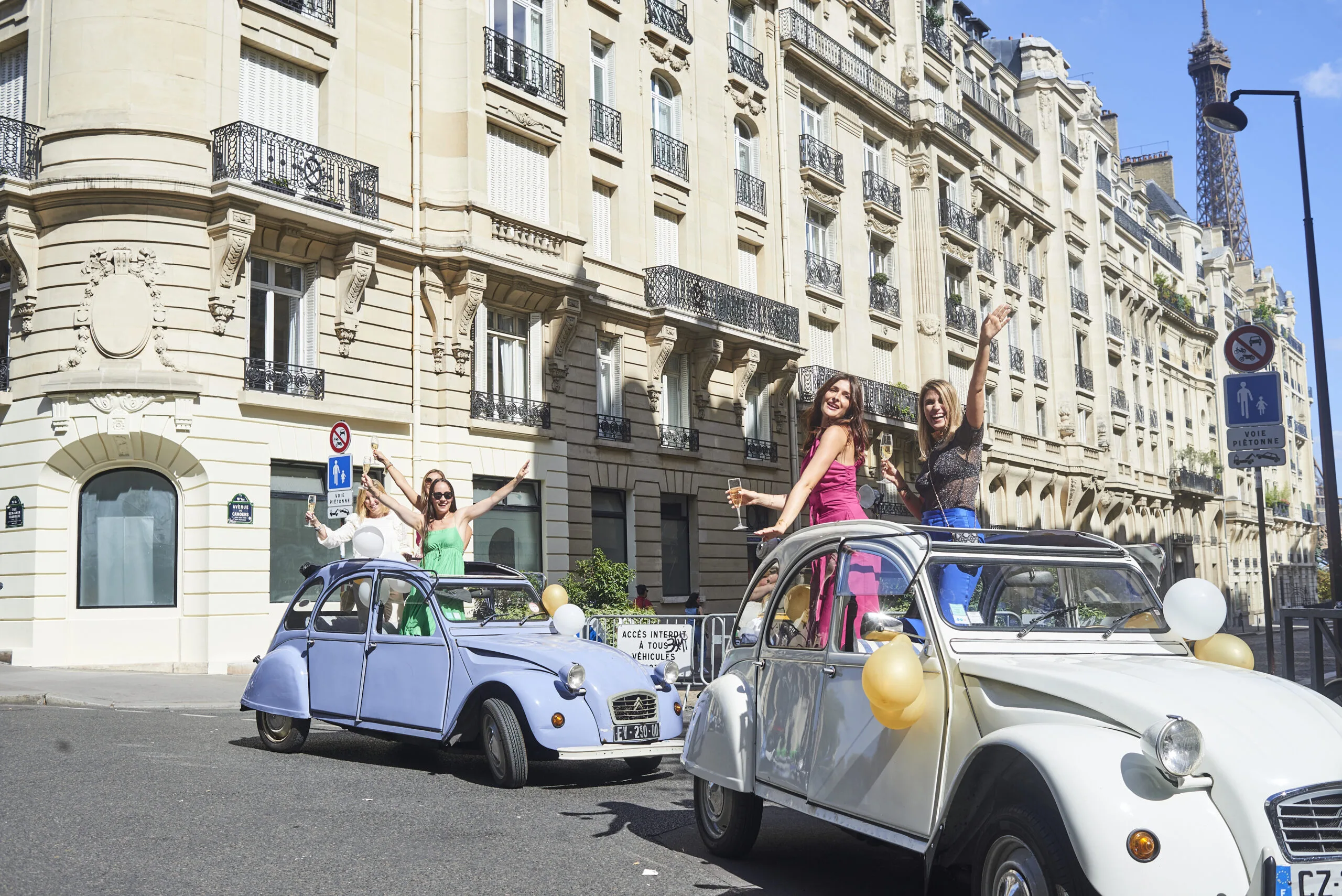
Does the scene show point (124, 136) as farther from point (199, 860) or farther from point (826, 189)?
point (826, 189)

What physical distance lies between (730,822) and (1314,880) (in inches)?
119

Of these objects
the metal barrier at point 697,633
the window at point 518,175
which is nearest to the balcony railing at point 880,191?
the window at point 518,175

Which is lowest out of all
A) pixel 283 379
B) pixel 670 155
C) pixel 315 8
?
pixel 283 379

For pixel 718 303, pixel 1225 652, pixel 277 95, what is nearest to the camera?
pixel 1225 652

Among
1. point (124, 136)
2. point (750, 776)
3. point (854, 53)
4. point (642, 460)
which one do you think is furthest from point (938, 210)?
point (750, 776)

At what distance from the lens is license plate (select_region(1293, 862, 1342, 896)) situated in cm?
367

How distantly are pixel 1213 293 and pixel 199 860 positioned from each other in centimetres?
7406

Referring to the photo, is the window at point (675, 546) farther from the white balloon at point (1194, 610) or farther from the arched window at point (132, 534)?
the white balloon at point (1194, 610)

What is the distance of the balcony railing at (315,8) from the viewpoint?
20000 mm

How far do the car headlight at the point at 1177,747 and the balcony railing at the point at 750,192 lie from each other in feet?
87.4

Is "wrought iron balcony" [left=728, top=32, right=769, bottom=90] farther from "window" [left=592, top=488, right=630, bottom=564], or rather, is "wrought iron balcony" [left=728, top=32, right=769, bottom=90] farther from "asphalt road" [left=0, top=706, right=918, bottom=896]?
"asphalt road" [left=0, top=706, right=918, bottom=896]

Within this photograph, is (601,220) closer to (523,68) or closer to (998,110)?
(523,68)

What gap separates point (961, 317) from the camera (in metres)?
39.7

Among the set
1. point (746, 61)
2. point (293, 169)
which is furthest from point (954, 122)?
point (293, 169)
